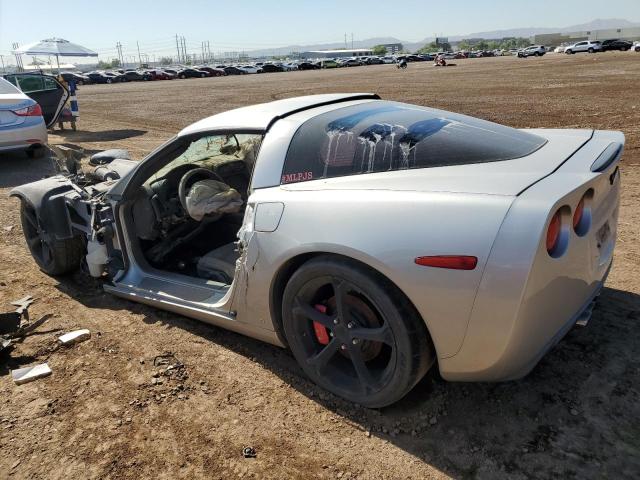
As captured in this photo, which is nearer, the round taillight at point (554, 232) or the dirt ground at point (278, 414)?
the round taillight at point (554, 232)

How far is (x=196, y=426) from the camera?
8.64 feet

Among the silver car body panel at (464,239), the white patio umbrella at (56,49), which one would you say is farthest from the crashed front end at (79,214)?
the white patio umbrella at (56,49)

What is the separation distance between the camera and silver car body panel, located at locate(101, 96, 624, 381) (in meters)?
2.02

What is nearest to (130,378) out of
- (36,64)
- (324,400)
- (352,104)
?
(324,400)

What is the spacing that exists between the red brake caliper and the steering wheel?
4.78 feet

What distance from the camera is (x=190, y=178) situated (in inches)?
149

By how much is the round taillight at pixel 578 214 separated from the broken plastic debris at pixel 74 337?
3083 millimetres

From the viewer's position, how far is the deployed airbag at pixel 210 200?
3.52 metres

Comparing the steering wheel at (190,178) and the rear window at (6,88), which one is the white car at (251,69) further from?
→ the steering wheel at (190,178)

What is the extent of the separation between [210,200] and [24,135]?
23.5 feet

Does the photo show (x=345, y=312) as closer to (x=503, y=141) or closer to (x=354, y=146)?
(x=354, y=146)

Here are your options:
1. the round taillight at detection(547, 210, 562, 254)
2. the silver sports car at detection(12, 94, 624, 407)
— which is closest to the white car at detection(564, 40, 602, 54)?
the silver sports car at detection(12, 94, 624, 407)

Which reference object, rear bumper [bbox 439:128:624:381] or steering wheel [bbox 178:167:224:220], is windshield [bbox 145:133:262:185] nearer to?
steering wheel [bbox 178:167:224:220]

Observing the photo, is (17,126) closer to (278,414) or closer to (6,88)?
(6,88)
